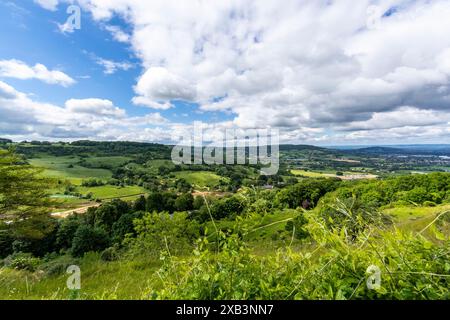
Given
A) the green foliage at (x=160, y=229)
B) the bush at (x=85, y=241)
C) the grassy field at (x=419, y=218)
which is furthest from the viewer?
the bush at (x=85, y=241)

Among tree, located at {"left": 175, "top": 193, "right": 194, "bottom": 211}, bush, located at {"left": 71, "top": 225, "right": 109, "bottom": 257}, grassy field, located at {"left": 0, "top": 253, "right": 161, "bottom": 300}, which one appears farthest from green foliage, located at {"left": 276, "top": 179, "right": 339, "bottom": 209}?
grassy field, located at {"left": 0, "top": 253, "right": 161, "bottom": 300}

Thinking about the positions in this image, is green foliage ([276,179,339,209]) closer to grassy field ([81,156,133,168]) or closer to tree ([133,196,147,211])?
tree ([133,196,147,211])

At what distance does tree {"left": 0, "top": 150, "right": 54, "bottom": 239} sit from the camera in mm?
23719

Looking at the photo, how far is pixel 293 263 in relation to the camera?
1978mm

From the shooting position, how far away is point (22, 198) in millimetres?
24859

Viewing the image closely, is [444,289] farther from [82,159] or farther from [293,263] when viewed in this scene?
[82,159]

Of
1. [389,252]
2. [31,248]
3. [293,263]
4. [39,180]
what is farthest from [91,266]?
[31,248]

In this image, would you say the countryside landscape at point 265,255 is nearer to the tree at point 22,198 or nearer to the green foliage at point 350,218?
the green foliage at point 350,218

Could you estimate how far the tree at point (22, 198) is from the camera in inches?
934

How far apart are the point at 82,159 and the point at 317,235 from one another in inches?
4679

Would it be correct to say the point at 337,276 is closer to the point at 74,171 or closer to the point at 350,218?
the point at 350,218

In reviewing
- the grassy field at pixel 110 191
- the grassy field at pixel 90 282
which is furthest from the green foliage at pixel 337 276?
the grassy field at pixel 110 191

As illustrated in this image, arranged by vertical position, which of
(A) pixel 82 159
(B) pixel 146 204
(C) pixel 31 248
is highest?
(A) pixel 82 159

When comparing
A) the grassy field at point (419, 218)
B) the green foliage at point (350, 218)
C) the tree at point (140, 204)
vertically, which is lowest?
the tree at point (140, 204)
